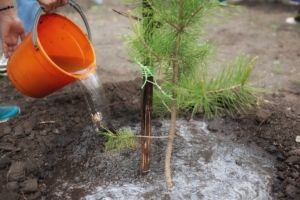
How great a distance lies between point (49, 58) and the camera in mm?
1569

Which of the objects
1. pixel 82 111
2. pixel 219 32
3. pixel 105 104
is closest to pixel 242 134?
pixel 105 104

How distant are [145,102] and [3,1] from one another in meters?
1.08

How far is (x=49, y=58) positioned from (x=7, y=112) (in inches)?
31.6

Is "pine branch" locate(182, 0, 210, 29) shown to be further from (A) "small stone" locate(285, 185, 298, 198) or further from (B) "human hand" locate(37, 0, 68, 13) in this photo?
(A) "small stone" locate(285, 185, 298, 198)

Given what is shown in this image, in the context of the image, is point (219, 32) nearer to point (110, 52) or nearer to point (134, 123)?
point (110, 52)

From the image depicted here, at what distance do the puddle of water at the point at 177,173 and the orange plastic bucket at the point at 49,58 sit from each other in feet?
1.54

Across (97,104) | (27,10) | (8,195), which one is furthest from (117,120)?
(27,10)

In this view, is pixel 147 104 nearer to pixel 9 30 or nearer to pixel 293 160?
pixel 293 160

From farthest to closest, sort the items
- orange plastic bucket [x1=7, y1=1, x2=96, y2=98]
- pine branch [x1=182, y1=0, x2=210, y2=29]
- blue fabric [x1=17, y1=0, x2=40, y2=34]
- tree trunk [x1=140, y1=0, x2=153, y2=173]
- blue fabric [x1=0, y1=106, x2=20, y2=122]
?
blue fabric [x1=17, y1=0, x2=40, y2=34], blue fabric [x1=0, y1=106, x2=20, y2=122], orange plastic bucket [x1=7, y1=1, x2=96, y2=98], tree trunk [x1=140, y1=0, x2=153, y2=173], pine branch [x1=182, y1=0, x2=210, y2=29]

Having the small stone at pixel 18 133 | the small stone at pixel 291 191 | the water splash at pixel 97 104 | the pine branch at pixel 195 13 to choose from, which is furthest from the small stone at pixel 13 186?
the small stone at pixel 291 191

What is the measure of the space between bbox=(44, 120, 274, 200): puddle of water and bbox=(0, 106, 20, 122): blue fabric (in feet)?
1.53

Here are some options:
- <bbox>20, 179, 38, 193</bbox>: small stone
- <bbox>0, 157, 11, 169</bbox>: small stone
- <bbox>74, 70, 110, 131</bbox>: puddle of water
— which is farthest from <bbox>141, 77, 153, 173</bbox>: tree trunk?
<bbox>0, 157, 11, 169</bbox>: small stone

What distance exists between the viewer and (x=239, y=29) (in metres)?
4.15

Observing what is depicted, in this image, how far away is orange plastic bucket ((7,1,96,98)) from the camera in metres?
1.59
